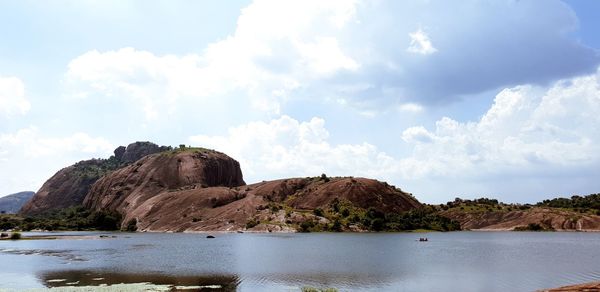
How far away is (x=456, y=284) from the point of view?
58.7m

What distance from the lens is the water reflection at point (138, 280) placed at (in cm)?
5750

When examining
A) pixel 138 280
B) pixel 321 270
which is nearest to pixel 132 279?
pixel 138 280

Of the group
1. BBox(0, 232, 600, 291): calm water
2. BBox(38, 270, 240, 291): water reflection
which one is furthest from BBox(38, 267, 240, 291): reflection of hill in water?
BBox(0, 232, 600, 291): calm water

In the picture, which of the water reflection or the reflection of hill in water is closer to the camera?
the water reflection

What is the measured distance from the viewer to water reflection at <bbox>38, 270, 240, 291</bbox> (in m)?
57.5

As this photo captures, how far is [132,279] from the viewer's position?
62.7m

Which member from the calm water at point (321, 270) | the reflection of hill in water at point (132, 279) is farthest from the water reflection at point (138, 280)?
the calm water at point (321, 270)

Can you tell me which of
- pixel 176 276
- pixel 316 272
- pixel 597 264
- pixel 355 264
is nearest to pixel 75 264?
pixel 176 276

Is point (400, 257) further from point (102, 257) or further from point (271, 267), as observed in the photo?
point (102, 257)

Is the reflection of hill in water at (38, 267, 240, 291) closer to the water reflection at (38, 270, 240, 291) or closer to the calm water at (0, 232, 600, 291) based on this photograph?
the water reflection at (38, 270, 240, 291)

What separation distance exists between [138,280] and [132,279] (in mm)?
1500

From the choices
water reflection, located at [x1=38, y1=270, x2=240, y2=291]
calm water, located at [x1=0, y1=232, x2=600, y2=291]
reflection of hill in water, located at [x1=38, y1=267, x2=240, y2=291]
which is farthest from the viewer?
calm water, located at [x1=0, y1=232, x2=600, y2=291]

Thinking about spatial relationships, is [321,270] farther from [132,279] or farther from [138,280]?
[132,279]

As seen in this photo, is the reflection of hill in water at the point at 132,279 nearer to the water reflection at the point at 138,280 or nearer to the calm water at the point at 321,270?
the water reflection at the point at 138,280
